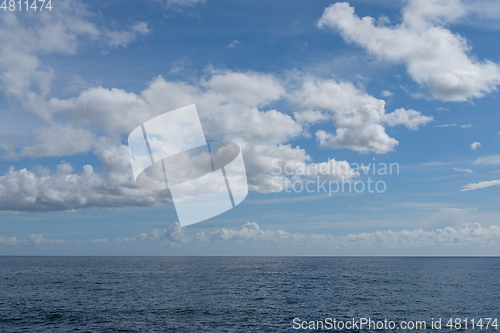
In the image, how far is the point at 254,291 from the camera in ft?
241

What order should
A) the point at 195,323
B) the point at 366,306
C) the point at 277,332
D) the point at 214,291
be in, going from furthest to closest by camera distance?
the point at 214,291 → the point at 366,306 → the point at 195,323 → the point at 277,332

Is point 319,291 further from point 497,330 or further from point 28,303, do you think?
point 28,303

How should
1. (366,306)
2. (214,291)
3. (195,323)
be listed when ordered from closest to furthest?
Result: (195,323) < (366,306) < (214,291)

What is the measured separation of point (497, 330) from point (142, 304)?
4943cm

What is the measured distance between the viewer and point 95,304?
183 ft

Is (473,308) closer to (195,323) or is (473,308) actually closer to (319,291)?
(319,291)

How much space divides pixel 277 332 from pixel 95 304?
33.0 m

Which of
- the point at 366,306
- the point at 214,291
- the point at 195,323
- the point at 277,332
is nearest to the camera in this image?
the point at 277,332

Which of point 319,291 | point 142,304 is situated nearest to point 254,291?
point 319,291

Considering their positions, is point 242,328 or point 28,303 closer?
point 242,328

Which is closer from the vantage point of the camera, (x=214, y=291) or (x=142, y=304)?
(x=142, y=304)

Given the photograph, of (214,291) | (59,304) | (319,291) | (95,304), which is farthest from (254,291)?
(59,304)

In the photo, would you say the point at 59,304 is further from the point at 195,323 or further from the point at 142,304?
the point at 195,323

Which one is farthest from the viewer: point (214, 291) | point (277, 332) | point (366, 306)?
point (214, 291)
